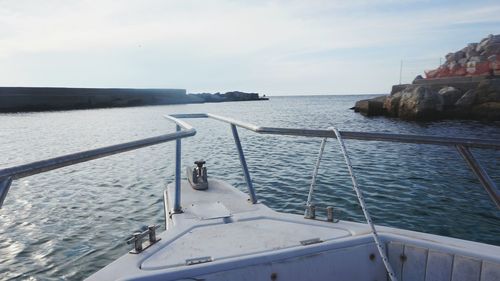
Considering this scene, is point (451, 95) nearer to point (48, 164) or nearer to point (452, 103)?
point (452, 103)

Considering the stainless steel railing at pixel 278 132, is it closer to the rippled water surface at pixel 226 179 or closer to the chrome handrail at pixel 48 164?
the chrome handrail at pixel 48 164

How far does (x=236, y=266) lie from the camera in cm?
241

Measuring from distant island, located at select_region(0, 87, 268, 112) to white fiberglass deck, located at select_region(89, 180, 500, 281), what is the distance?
90.0 m

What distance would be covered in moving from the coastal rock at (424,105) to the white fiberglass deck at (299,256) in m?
39.2

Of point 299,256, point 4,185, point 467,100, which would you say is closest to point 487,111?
point 467,100

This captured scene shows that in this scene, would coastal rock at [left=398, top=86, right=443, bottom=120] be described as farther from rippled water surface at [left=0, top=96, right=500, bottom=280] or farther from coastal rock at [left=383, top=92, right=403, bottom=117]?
rippled water surface at [left=0, top=96, right=500, bottom=280]

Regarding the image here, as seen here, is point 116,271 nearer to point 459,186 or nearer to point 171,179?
point 171,179

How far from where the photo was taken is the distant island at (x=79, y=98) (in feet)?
250

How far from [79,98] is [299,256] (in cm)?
9964

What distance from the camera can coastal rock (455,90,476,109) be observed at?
3799 cm

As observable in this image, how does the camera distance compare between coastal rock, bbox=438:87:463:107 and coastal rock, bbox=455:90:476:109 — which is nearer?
coastal rock, bbox=455:90:476:109

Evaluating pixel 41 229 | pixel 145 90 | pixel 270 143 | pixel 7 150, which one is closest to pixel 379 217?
pixel 41 229

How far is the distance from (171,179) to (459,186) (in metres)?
10.4

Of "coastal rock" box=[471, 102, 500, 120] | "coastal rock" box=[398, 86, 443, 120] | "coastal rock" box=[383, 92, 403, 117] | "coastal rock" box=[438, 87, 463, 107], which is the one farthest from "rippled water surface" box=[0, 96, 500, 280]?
"coastal rock" box=[438, 87, 463, 107]
